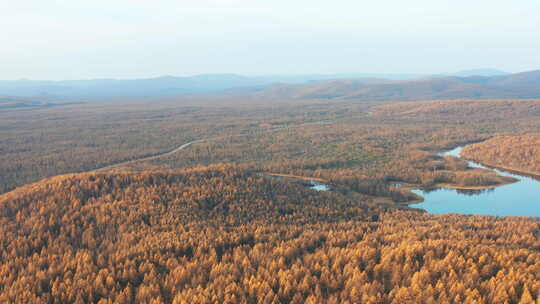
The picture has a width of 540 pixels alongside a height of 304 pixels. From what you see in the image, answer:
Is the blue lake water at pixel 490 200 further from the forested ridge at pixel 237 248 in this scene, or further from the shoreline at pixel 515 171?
the forested ridge at pixel 237 248

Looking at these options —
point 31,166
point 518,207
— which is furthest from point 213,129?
point 518,207

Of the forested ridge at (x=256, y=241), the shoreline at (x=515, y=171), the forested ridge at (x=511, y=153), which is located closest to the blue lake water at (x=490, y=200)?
the forested ridge at (x=256, y=241)

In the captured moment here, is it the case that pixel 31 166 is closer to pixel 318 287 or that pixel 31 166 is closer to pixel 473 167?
pixel 318 287

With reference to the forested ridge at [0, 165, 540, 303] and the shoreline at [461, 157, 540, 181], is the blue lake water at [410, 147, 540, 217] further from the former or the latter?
the forested ridge at [0, 165, 540, 303]

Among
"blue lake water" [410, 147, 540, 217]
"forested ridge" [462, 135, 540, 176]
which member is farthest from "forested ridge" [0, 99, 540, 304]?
"forested ridge" [462, 135, 540, 176]

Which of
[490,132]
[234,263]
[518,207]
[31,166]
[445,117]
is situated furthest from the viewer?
[445,117]

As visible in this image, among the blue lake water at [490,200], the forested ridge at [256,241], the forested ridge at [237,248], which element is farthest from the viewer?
the blue lake water at [490,200]
